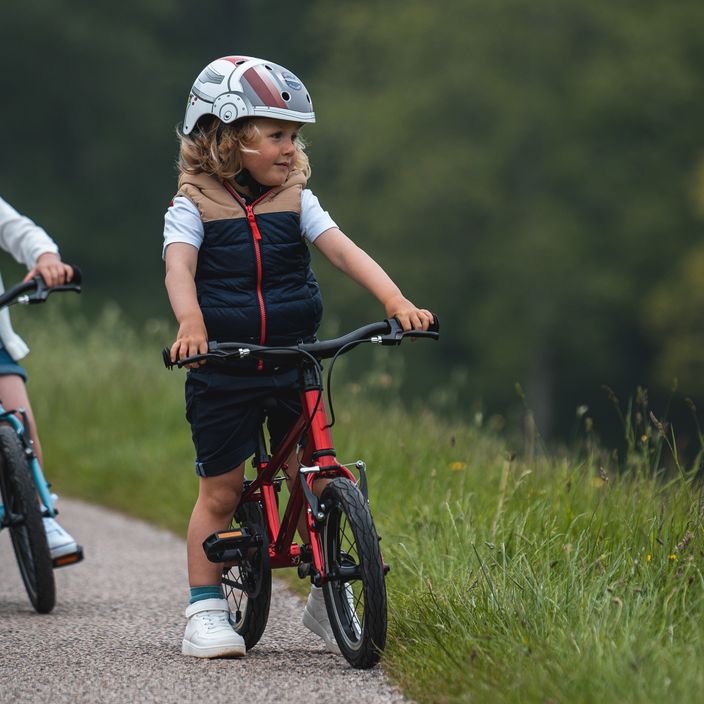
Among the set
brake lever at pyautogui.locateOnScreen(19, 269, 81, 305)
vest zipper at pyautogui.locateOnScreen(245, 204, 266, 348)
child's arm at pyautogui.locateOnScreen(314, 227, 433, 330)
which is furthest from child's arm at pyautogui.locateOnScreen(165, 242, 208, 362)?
brake lever at pyautogui.locateOnScreen(19, 269, 81, 305)

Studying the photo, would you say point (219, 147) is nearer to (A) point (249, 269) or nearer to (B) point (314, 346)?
(A) point (249, 269)

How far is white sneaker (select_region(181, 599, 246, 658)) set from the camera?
172 inches

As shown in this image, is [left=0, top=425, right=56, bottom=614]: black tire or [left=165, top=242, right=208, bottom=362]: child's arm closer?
[left=165, top=242, right=208, bottom=362]: child's arm

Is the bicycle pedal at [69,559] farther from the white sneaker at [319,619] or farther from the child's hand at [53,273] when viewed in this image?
the white sneaker at [319,619]

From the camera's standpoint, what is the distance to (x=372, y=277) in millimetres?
4223

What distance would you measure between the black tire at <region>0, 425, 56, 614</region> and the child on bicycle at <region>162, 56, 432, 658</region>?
1.06 meters

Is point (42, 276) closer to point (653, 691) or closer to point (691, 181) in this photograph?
point (653, 691)

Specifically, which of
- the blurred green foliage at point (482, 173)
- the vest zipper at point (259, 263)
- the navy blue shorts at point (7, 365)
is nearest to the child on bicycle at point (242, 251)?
the vest zipper at point (259, 263)

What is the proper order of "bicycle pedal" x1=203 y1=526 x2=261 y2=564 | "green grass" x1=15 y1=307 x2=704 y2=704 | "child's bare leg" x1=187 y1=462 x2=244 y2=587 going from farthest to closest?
"child's bare leg" x1=187 y1=462 x2=244 y2=587
"bicycle pedal" x1=203 y1=526 x2=261 y2=564
"green grass" x1=15 y1=307 x2=704 y2=704

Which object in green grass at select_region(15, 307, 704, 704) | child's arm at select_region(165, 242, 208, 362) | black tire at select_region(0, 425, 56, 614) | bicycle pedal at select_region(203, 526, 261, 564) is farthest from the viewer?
black tire at select_region(0, 425, 56, 614)

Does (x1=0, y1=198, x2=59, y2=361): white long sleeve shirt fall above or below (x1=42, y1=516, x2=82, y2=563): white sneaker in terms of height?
above

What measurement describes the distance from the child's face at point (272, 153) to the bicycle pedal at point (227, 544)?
1053 millimetres

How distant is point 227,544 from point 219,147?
118 centimetres

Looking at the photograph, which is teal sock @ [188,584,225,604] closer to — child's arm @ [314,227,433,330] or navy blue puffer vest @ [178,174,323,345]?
navy blue puffer vest @ [178,174,323,345]
